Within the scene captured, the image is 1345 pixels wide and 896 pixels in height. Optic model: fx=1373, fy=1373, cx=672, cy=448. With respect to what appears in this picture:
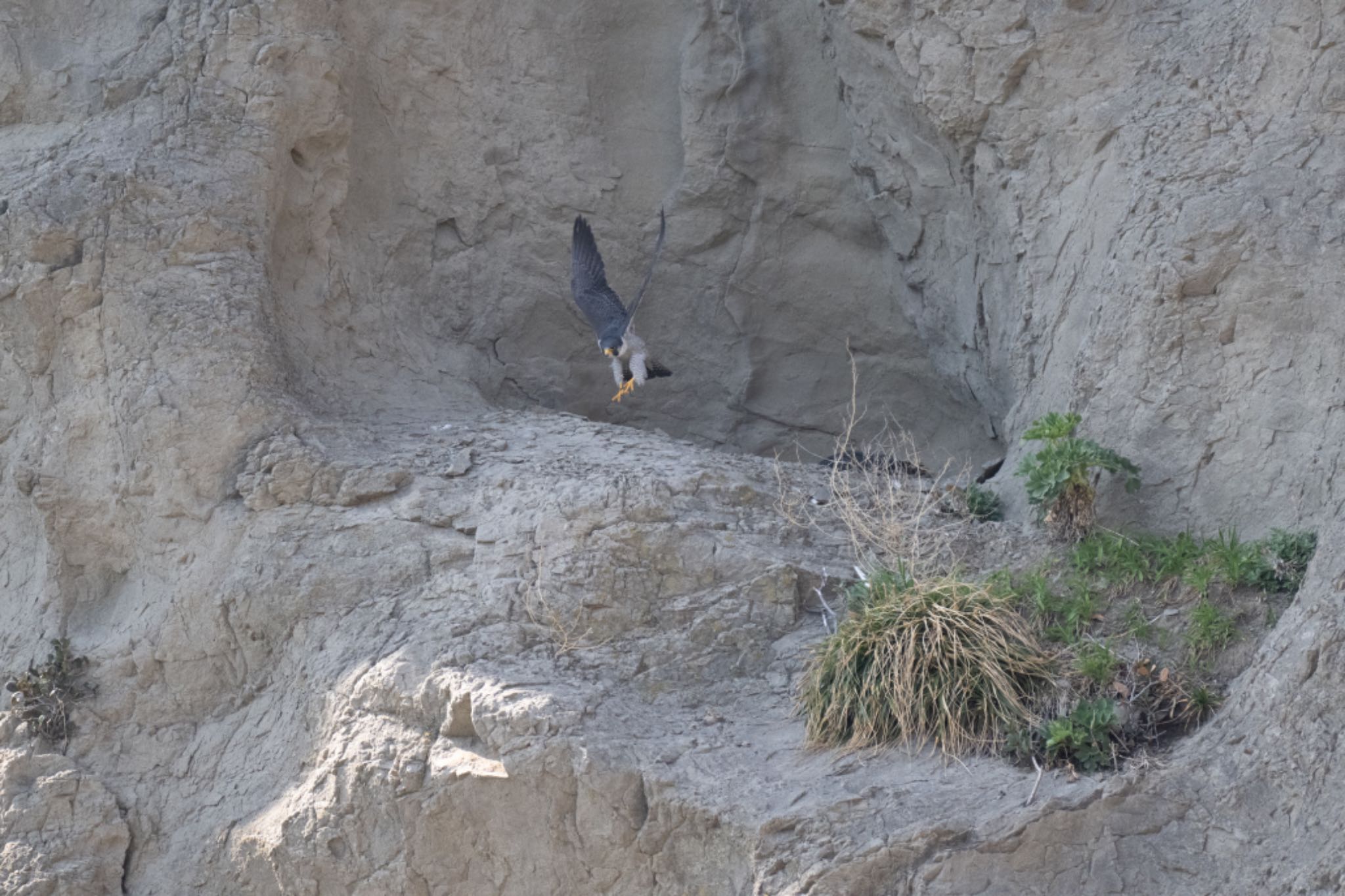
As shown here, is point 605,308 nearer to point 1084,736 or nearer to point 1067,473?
point 1067,473

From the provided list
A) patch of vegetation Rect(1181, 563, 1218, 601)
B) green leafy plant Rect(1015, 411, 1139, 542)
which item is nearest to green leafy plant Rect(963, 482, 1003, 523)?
green leafy plant Rect(1015, 411, 1139, 542)

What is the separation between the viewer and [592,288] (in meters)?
8.55

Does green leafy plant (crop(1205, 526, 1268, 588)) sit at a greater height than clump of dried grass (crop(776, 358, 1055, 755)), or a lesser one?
greater

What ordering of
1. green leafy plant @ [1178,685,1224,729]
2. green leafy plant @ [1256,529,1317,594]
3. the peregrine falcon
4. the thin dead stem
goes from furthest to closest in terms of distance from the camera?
the peregrine falcon < the thin dead stem < green leafy plant @ [1256,529,1317,594] < green leafy plant @ [1178,685,1224,729]

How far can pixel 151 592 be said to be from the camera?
7.28m

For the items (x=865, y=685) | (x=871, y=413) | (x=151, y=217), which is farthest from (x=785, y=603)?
(x=151, y=217)

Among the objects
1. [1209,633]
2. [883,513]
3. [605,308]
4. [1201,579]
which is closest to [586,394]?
[605,308]

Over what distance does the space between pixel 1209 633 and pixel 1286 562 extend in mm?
511

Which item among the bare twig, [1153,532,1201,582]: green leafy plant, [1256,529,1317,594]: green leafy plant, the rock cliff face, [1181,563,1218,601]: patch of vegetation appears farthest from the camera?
[1153,532,1201,582]: green leafy plant

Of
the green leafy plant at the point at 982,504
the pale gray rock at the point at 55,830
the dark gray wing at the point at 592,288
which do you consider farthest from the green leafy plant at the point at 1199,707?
the pale gray rock at the point at 55,830

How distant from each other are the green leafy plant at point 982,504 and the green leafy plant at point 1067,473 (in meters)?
0.51

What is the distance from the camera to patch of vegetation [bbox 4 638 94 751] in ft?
22.9

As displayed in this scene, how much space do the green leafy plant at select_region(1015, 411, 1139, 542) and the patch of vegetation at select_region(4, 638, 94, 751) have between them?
16.2ft

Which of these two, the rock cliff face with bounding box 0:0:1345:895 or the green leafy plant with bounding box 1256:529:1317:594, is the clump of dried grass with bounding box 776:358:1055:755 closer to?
the rock cliff face with bounding box 0:0:1345:895
